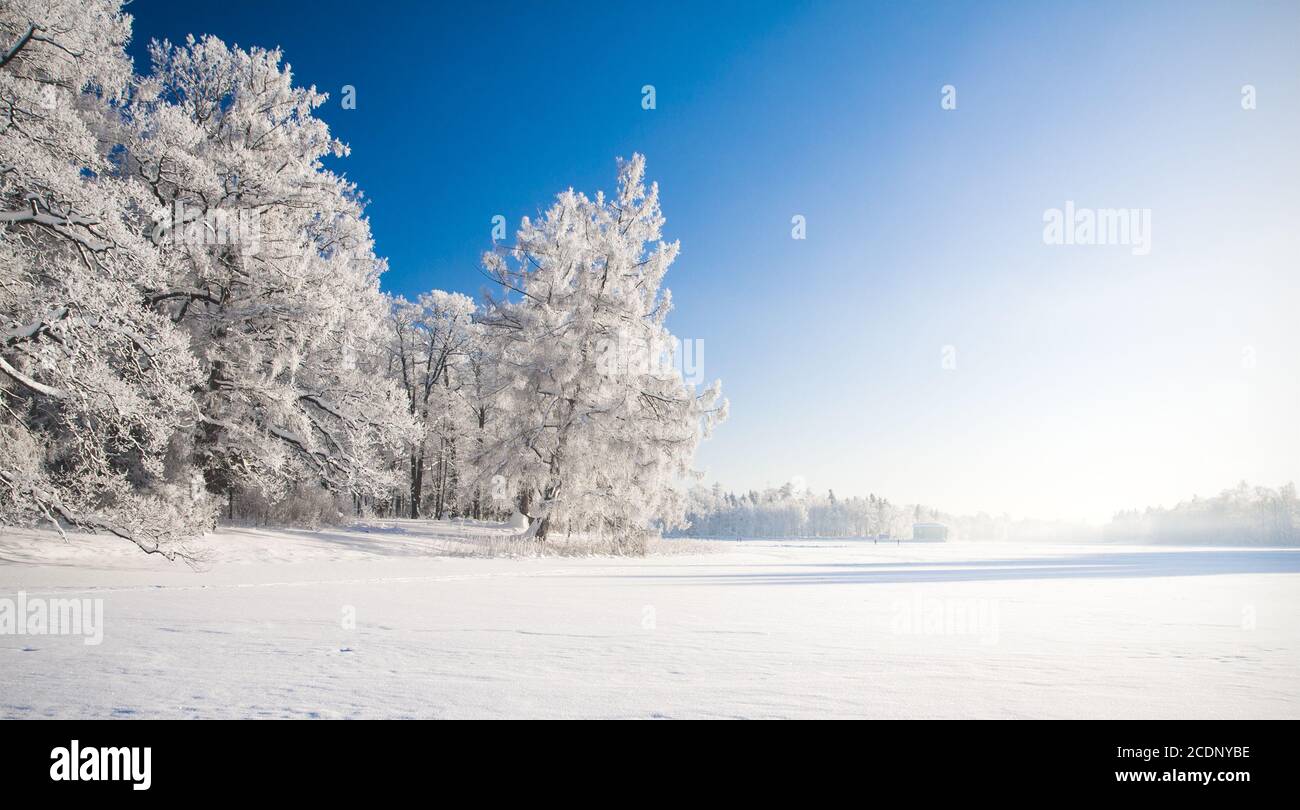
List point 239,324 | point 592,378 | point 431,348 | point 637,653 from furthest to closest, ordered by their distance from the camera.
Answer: point 431,348 < point 592,378 < point 239,324 < point 637,653

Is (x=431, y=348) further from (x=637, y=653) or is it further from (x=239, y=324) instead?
(x=637, y=653)

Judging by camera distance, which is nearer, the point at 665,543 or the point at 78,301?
the point at 78,301

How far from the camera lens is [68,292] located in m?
8.85

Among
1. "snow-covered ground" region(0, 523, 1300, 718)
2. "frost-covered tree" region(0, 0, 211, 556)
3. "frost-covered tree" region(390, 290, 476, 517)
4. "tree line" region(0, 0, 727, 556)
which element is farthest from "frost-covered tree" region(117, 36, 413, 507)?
"frost-covered tree" region(390, 290, 476, 517)

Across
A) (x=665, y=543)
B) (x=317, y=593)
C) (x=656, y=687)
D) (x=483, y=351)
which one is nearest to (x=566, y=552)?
(x=665, y=543)

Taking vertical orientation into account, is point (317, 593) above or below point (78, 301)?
below

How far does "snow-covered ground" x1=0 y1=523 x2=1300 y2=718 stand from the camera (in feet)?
11.1

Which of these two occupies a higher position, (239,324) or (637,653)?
(239,324)

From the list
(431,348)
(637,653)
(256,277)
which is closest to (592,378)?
(256,277)

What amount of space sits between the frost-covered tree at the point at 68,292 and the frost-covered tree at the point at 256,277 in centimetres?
414

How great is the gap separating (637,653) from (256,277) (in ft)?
57.4

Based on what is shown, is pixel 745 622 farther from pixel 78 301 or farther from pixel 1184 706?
pixel 78 301
